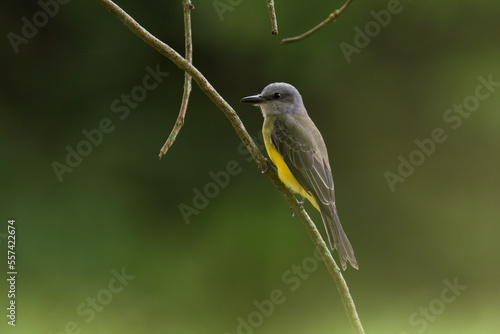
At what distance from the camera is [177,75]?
6.31 m

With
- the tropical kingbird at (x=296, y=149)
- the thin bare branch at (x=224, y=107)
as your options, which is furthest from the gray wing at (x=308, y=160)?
the thin bare branch at (x=224, y=107)

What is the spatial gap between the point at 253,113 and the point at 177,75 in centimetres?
93

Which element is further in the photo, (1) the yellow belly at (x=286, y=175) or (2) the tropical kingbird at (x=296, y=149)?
(1) the yellow belly at (x=286, y=175)

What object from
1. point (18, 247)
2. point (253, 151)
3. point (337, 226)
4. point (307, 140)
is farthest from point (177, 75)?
point (253, 151)

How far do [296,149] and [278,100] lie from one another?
34 centimetres

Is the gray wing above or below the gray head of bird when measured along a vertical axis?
below

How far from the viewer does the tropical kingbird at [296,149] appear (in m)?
3.09

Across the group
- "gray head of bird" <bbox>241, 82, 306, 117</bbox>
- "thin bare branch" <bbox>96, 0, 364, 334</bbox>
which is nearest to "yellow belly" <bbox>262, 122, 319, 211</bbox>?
"gray head of bird" <bbox>241, 82, 306, 117</bbox>

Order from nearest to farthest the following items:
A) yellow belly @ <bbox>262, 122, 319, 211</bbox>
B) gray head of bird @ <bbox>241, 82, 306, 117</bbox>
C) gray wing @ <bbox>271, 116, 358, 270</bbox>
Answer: gray wing @ <bbox>271, 116, 358, 270</bbox>
yellow belly @ <bbox>262, 122, 319, 211</bbox>
gray head of bird @ <bbox>241, 82, 306, 117</bbox>

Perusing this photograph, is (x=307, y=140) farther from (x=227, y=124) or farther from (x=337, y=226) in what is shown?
(x=227, y=124)

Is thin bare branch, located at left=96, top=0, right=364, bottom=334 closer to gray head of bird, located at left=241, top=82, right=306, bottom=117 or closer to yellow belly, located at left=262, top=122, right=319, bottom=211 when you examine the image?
yellow belly, located at left=262, top=122, right=319, bottom=211

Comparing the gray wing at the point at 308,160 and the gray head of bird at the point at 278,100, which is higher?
the gray head of bird at the point at 278,100

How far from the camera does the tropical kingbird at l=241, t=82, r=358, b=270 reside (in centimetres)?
309

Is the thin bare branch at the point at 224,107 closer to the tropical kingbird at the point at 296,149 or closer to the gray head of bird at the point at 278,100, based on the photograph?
the tropical kingbird at the point at 296,149
